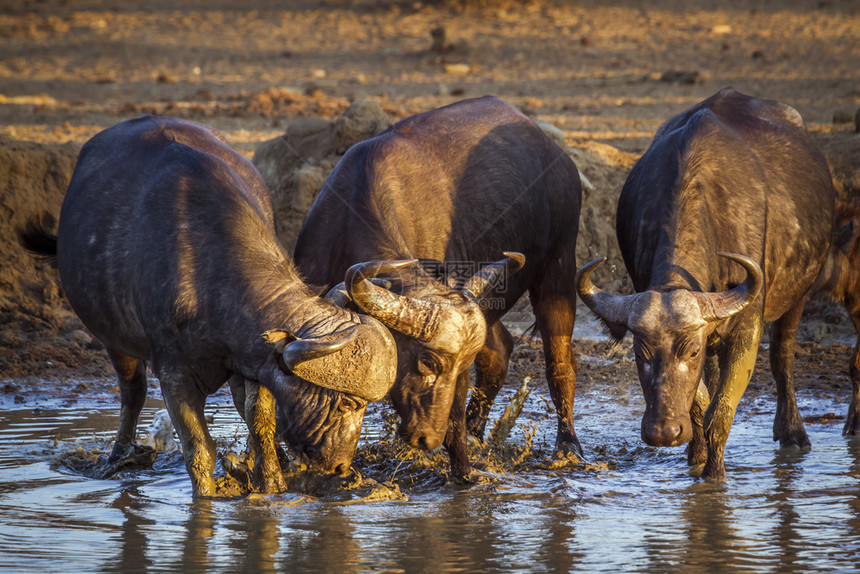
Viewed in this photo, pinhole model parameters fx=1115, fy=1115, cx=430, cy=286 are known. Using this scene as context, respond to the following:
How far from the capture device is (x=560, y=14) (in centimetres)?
2306

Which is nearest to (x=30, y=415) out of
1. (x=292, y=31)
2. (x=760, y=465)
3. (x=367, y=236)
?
(x=367, y=236)

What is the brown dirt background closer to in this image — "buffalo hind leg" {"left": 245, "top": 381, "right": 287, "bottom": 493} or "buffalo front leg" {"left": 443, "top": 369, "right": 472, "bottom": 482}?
"buffalo front leg" {"left": 443, "top": 369, "right": 472, "bottom": 482}

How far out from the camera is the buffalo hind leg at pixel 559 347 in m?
8.18

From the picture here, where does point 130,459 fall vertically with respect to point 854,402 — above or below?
below

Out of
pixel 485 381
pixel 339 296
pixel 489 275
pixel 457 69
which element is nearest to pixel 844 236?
pixel 485 381

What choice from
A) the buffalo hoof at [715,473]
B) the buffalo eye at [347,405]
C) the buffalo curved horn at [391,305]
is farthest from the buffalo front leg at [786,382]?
the buffalo eye at [347,405]

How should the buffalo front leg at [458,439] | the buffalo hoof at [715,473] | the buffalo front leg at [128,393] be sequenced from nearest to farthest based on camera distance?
the buffalo front leg at [458,439]
the buffalo hoof at [715,473]
the buffalo front leg at [128,393]

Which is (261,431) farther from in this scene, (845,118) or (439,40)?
(439,40)

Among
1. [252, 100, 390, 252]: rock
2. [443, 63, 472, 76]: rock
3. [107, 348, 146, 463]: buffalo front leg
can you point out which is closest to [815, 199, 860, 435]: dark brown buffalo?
[252, 100, 390, 252]: rock

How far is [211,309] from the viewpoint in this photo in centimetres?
591

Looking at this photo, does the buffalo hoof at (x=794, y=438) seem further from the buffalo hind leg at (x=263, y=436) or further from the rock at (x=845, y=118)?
the rock at (x=845, y=118)

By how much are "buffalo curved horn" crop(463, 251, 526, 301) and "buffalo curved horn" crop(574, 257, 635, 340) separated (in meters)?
0.39

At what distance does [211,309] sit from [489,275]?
163cm

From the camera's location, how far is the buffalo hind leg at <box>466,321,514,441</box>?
835 centimetres
